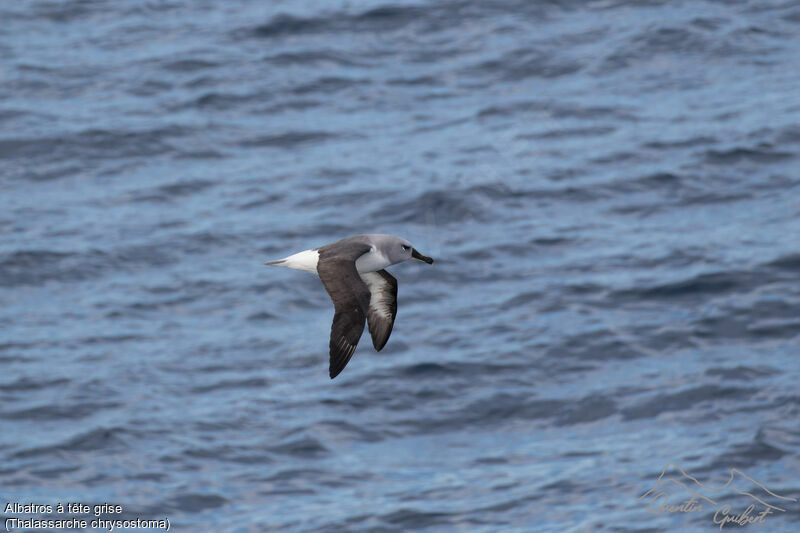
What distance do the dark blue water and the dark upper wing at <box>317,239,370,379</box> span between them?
989cm

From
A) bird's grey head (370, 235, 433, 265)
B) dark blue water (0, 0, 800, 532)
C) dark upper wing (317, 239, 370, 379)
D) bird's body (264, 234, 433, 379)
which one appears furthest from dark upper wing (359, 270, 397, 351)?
dark blue water (0, 0, 800, 532)

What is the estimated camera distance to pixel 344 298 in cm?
1207

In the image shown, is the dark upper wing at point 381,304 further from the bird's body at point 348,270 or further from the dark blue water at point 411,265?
the dark blue water at point 411,265

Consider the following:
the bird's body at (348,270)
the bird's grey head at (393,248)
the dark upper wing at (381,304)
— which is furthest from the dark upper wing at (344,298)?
the dark upper wing at (381,304)

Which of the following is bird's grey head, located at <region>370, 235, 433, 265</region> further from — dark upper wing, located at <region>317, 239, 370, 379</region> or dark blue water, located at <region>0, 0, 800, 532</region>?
dark blue water, located at <region>0, 0, 800, 532</region>

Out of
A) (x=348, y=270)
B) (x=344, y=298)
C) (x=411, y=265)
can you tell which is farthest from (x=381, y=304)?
(x=411, y=265)

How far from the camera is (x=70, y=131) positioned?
1393 inches

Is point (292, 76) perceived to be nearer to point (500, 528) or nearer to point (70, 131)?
point (70, 131)

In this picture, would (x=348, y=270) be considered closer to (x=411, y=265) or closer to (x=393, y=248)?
(x=393, y=248)

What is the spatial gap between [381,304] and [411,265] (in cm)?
1591

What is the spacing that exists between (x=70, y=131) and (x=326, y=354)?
40.7ft

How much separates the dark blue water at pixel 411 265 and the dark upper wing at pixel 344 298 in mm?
9891

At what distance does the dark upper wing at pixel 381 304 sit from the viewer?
13.9 m

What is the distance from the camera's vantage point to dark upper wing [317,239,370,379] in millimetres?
12070
